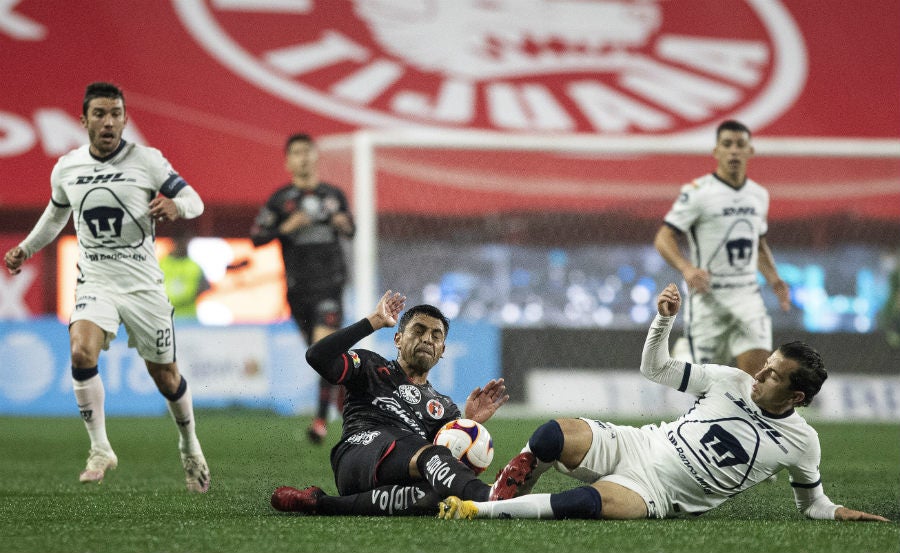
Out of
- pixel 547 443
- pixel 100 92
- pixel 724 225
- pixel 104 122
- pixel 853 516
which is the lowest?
pixel 853 516

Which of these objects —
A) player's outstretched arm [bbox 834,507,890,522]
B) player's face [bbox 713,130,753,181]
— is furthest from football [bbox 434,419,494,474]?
player's face [bbox 713,130,753,181]

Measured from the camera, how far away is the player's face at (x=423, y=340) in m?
4.80

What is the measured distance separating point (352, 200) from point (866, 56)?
33.4 ft

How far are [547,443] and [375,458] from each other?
71 centimetres

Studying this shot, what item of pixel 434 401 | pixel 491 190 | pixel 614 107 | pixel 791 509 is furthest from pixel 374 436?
pixel 614 107

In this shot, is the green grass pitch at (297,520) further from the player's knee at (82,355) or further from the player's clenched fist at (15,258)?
the player's clenched fist at (15,258)

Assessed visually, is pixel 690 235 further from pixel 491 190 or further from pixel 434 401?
pixel 491 190

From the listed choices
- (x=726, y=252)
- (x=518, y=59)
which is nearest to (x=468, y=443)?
(x=726, y=252)

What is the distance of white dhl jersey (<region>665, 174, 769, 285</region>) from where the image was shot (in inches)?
277

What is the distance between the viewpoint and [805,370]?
4.31m

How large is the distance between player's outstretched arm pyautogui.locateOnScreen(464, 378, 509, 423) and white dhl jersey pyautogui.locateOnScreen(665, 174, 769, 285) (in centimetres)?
255

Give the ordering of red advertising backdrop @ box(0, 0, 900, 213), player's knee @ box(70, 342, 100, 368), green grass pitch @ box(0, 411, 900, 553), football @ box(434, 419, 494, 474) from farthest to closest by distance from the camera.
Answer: red advertising backdrop @ box(0, 0, 900, 213) → player's knee @ box(70, 342, 100, 368) → football @ box(434, 419, 494, 474) → green grass pitch @ box(0, 411, 900, 553)

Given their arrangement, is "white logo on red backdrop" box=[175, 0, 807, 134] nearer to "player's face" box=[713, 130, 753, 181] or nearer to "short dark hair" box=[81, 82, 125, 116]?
"player's face" box=[713, 130, 753, 181]

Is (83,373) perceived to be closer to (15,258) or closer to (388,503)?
(15,258)
